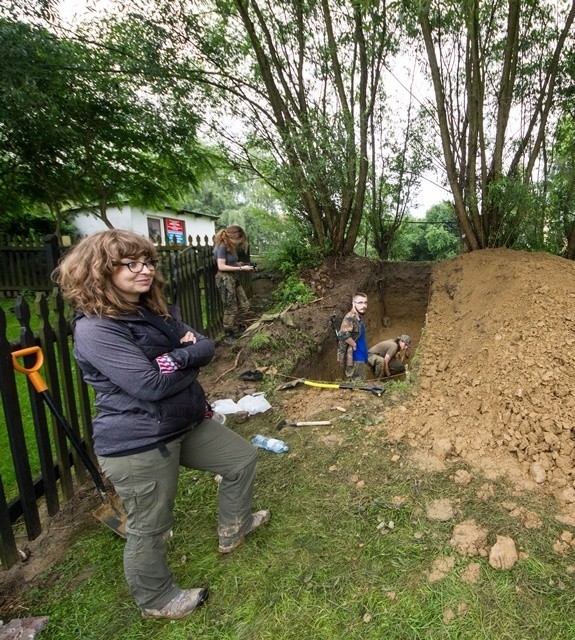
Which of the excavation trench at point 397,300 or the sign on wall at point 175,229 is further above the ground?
the sign on wall at point 175,229

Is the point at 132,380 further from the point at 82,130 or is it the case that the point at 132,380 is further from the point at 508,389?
the point at 82,130

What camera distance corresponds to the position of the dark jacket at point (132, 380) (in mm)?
1620

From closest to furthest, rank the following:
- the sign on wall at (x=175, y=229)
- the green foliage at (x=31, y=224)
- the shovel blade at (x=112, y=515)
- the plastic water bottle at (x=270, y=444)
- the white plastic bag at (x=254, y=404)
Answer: the shovel blade at (x=112, y=515) < the plastic water bottle at (x=270, y=444) < the white plastic bag at (x=254, y=404) < the green foliage at (x=31, y=224) < the sign on wall at (x=175, y=229)

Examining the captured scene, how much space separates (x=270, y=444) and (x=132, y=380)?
1773 mm

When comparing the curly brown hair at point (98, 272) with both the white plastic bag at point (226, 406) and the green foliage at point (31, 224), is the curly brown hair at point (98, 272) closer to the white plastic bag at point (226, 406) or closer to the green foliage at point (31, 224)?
the white plastic bag at point (226, 406)

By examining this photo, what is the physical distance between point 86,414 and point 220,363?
257 centimetres

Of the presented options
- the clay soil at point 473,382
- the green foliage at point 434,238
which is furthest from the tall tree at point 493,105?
the green foliage at point 434,238

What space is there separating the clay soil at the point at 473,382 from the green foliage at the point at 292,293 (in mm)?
257

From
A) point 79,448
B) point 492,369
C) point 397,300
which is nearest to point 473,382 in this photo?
point 492,369

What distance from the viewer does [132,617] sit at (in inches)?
75.0

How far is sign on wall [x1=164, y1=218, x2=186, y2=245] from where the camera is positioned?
24500 millimetres

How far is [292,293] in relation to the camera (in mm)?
7316

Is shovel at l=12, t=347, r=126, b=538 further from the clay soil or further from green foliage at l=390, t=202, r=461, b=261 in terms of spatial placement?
green foliage at l=390, t=202, r=461, b=261

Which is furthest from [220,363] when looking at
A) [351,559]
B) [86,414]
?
[351,559]
